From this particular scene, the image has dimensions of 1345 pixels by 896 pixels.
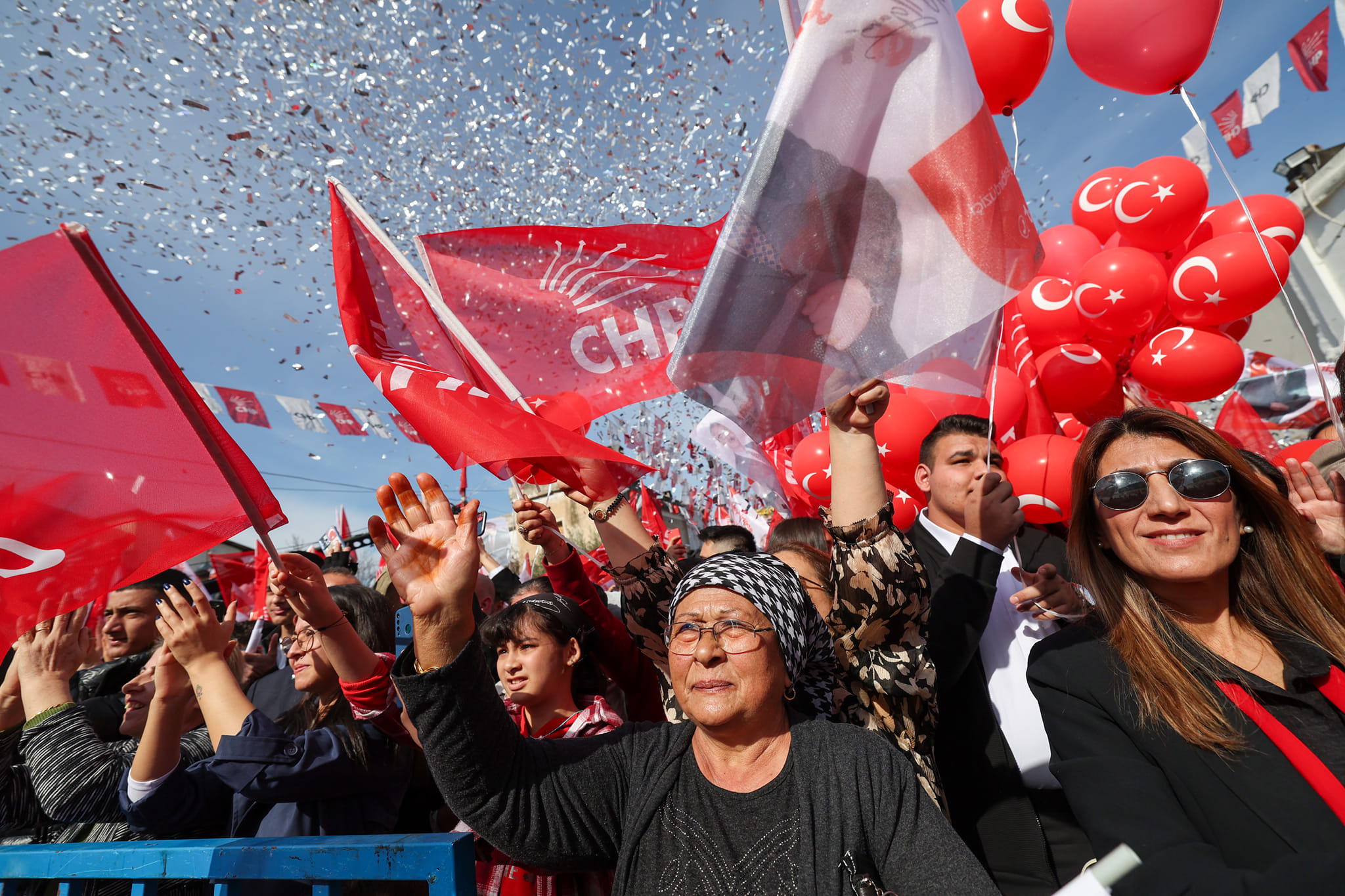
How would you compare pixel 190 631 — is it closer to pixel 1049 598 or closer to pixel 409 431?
pixel 409 431

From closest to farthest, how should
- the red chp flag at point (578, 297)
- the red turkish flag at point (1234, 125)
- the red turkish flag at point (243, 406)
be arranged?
the red chp flag at point (578, 297) → the red turkish flag at point (1234, 125) → the red turkish flag at point (243, 406)

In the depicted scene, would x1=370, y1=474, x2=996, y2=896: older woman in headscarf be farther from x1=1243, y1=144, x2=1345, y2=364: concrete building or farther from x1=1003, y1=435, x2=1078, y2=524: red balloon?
x1=1243, y1=144, x2=1345, y2=364: concrete building

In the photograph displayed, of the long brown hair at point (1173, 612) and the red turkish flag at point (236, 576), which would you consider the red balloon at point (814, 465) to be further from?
the red turkish flag at point (236, 576)

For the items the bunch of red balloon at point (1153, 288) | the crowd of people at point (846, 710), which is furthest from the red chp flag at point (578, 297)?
the bunch of red balloon at point (1153, 288)

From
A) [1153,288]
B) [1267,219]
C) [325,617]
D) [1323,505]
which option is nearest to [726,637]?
[325,617]

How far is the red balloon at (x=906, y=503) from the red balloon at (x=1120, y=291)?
148cm

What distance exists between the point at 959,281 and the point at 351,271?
2.36 meters

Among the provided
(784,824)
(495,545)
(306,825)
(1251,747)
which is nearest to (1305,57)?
(1251,747)

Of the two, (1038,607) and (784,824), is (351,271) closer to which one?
(784,824)

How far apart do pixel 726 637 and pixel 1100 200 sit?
4.60 metres

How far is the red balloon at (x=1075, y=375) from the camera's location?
4.59 meters

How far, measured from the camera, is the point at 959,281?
6.88 ft

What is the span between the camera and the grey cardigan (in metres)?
1.46

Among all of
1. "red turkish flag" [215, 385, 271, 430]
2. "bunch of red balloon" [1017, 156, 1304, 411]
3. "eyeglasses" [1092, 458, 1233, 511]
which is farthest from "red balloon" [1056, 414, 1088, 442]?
"red turkish flag" [215, 385, 271, 430]
